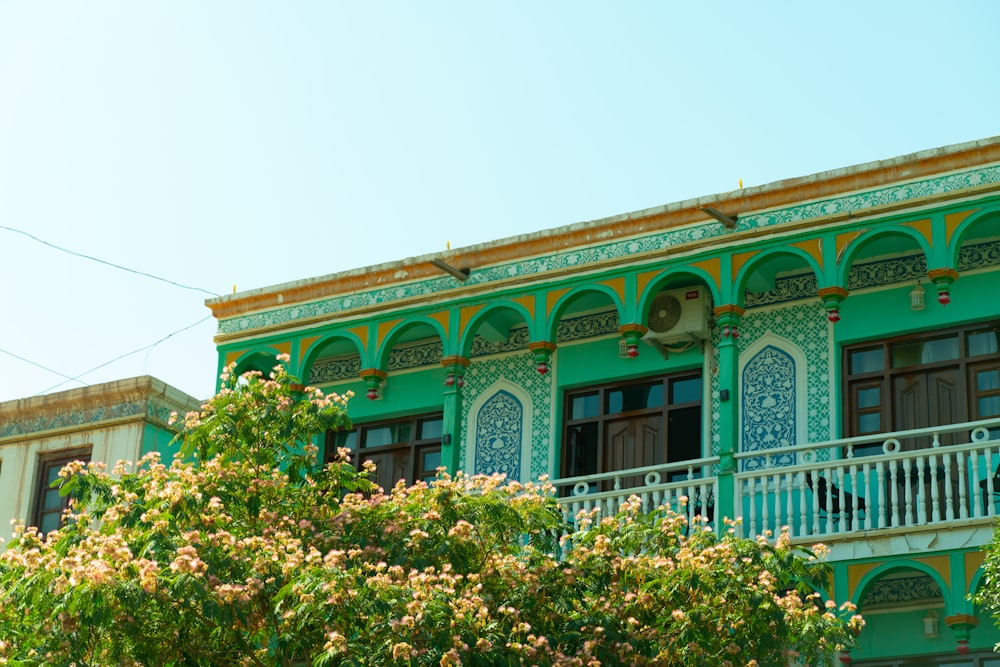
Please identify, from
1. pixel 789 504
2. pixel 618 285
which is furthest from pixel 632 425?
pixel 789 504

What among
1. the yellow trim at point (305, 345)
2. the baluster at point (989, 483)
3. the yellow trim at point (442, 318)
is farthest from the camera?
the yellow trim at point (305, 345)

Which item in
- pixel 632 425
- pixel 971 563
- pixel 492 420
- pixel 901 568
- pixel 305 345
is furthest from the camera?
pixel 305 345

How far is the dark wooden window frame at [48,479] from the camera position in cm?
1855

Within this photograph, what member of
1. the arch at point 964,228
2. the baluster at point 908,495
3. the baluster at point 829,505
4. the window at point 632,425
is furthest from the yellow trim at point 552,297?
the baluster at point 908,495

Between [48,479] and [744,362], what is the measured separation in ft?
26.5

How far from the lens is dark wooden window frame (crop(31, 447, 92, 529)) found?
18.5 meters

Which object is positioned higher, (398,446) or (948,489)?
Answer: (398,446)

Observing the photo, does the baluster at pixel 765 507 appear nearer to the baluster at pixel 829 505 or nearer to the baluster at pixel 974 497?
the baluster at pixel 829 505

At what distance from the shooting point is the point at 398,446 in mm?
17000

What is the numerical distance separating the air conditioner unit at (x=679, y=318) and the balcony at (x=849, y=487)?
4.10 feet

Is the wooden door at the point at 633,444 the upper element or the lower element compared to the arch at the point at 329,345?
lower

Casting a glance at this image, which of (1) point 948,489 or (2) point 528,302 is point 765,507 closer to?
(1) point 948,489

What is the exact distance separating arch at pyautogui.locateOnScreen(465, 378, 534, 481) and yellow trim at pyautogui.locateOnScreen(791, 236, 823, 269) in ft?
10.6

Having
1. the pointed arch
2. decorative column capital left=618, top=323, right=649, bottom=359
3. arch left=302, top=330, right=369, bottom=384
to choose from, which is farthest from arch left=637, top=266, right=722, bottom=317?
arch left=302, top=330, right=369, bottom=384
